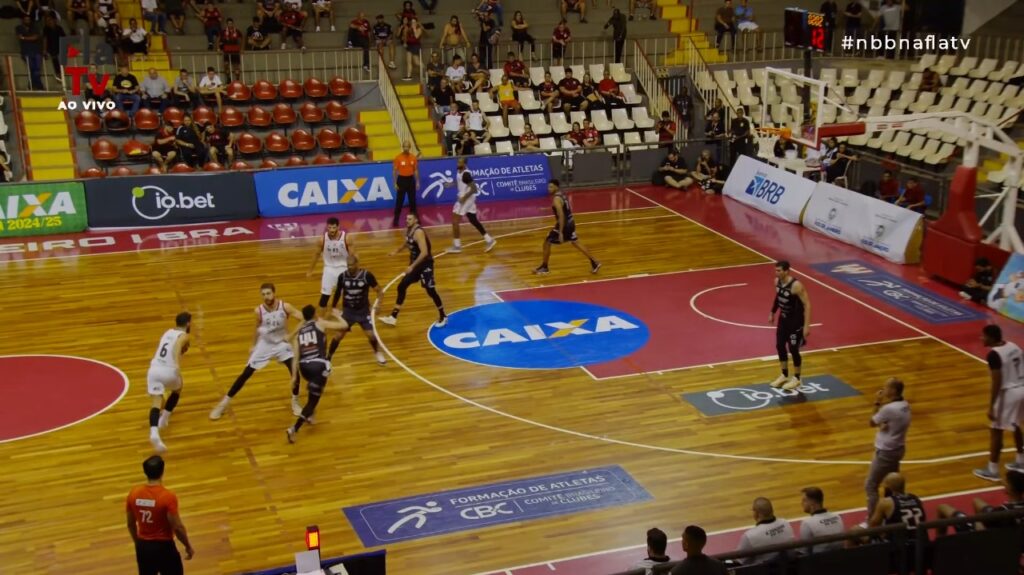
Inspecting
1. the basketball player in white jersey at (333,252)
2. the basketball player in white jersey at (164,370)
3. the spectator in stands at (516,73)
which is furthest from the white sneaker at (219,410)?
the spectator in stands at (516,73)

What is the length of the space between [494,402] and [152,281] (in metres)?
7.96

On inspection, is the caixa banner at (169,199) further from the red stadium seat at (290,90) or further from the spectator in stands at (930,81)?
the spectator in stands at (930,81)

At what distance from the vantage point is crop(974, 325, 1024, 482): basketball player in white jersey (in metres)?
12.2

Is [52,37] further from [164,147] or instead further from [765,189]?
[765,189]

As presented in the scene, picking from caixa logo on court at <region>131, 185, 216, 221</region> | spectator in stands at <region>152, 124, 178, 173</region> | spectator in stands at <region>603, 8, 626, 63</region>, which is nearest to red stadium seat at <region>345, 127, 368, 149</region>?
spectator in stands at <region>152, 124, 178, 173</region>

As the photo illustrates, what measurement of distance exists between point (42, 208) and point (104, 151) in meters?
3.34

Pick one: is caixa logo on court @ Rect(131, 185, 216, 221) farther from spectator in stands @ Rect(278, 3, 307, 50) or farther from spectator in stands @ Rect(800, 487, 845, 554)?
spectator in stands @ Rect(800, 487, 845, 554)

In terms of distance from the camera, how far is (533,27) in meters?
32.4

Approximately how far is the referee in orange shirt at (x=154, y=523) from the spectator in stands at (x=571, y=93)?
21.6m

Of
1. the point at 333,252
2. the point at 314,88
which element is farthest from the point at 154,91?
the point at 333,252

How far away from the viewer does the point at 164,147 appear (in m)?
25.5

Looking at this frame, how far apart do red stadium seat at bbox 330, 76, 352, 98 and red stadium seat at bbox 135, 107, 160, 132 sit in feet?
14.3

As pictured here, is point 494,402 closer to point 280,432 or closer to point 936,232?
point 280,432

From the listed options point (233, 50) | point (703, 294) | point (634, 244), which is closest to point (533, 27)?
point (233, 50)
